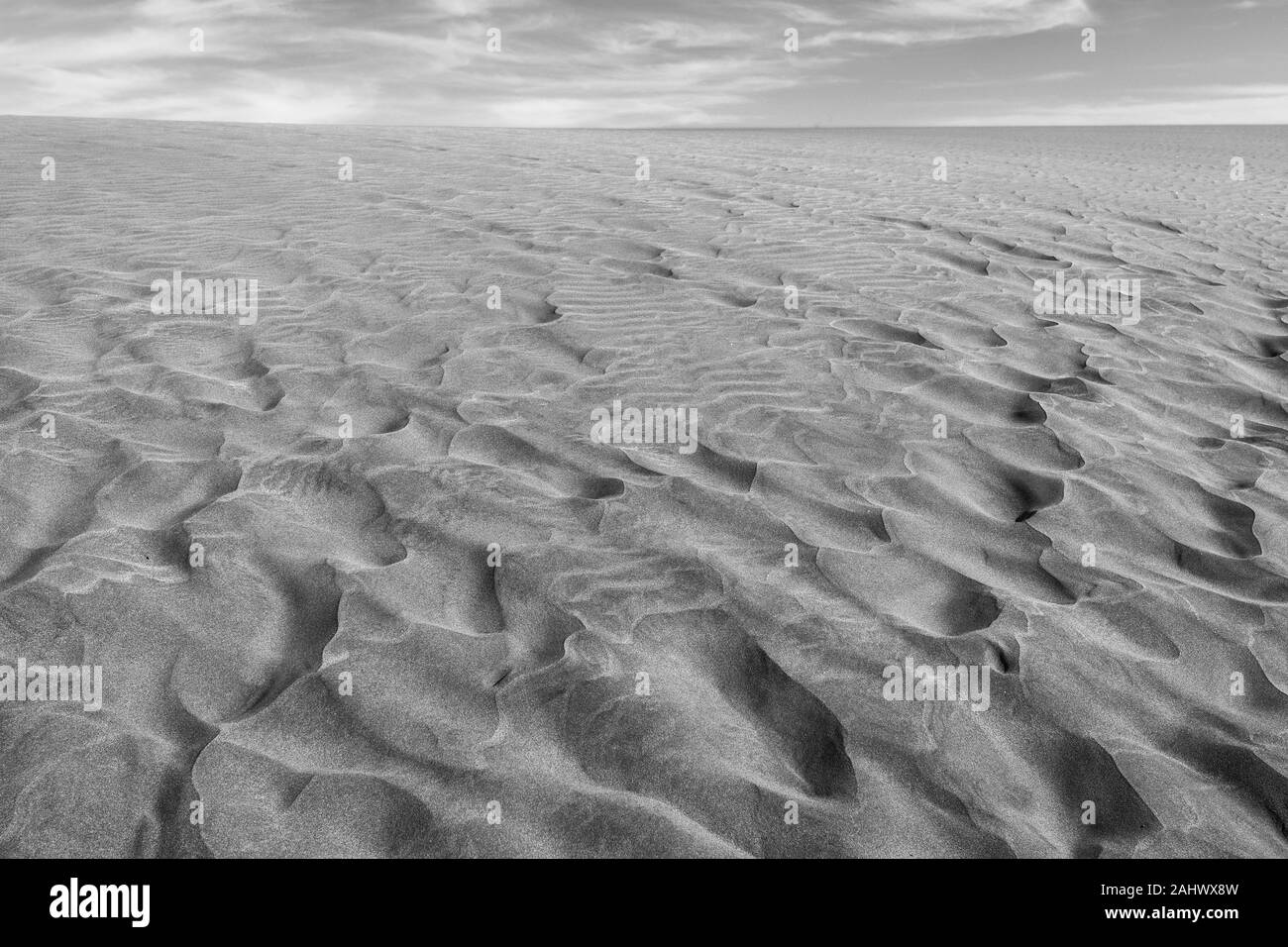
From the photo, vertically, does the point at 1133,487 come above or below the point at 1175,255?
below

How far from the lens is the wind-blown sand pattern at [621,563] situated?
2.17 metres

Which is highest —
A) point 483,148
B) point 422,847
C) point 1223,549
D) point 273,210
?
point 483,148

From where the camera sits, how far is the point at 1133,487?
11.6 ft

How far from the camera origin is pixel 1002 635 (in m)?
2.68

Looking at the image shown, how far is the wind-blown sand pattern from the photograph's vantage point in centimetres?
217

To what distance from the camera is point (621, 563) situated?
2.89m
